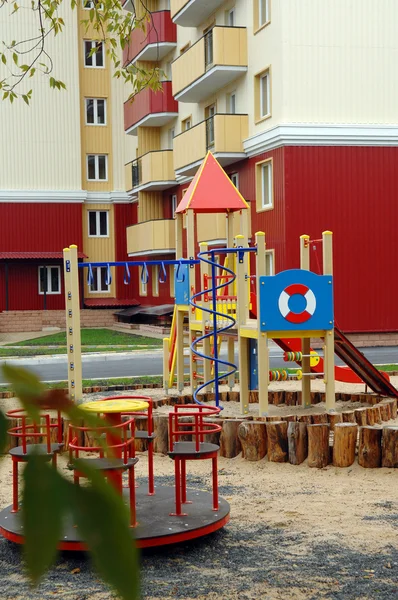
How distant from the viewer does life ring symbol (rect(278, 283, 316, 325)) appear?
1102 cm

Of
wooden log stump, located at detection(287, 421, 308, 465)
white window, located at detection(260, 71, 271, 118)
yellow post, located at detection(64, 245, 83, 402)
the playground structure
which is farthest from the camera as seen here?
white window, located at detection(260, 71, 271, 118)

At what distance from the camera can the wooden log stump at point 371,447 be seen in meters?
8.77

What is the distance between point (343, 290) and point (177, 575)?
807 inches

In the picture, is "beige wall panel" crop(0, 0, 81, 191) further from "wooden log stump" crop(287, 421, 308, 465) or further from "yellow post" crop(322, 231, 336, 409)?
"wooden log stump" crop(287, 421, 308, 465)

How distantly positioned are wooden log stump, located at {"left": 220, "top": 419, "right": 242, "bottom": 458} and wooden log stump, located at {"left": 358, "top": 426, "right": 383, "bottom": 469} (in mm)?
1323

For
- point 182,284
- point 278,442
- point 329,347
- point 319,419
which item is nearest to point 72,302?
point 182,284

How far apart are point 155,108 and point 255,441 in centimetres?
2717

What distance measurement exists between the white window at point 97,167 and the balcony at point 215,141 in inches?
380

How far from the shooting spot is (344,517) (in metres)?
7.01

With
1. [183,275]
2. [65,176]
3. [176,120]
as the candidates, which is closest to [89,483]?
[183,275]

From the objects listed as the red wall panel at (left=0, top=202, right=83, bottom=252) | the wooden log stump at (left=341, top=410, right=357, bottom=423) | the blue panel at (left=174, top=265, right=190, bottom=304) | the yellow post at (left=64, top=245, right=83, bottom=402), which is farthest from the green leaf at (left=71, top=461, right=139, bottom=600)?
the red wall panel at (left=0, top=202, right=83, bottom=252)

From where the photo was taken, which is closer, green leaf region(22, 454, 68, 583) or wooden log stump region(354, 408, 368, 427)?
green leaf region(22, 454, 68, 583)

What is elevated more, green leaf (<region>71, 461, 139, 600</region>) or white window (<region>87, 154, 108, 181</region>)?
white window (<region>87, 154, 108, 181</region>)

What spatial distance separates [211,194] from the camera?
1471 cm
